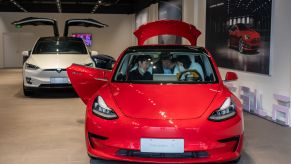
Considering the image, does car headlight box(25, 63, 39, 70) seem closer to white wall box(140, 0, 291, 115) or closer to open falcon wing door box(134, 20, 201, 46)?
open falcon wing door box(134, 20, 201, 46)

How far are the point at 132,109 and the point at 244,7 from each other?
4.50 metres

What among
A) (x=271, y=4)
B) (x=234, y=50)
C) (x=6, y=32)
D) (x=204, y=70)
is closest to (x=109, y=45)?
(x=6, y=32)

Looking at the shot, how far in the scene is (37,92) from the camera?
9.05 m

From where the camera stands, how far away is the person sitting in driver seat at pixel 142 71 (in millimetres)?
4051

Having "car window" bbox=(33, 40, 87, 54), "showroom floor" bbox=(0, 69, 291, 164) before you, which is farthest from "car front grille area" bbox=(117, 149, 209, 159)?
"car window" bbox=(33, 40, 87, 54)

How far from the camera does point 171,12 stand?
1312 cm

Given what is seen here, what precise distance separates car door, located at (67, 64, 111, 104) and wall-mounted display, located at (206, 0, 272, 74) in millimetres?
2704

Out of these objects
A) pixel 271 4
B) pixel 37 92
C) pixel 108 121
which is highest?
pixel 271 4

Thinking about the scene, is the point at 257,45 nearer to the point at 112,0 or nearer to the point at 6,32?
→ the point at 112,0

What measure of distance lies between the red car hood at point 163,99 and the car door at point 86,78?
1277 mm

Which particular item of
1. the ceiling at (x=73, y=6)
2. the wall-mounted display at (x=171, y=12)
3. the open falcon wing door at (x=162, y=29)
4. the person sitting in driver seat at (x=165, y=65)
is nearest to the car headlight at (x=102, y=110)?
the person sitting in driver seat at (x=165, y=65)

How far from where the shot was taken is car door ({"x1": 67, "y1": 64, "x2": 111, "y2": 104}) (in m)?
5.02

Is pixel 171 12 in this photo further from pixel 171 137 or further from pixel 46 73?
pixel 171 137

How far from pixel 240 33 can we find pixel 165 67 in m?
3.40
